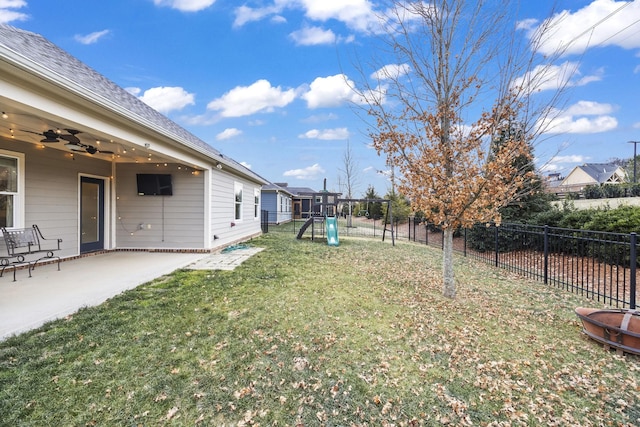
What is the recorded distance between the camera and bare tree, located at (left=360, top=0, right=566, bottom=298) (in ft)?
14.7

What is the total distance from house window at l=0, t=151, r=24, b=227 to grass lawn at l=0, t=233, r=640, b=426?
3455mm

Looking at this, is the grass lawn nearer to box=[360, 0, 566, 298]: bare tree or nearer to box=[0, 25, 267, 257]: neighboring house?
box=[360, 0, 566, 298]: bare tree

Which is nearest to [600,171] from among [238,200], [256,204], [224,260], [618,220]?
[618,220]

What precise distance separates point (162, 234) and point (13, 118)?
14.3ft

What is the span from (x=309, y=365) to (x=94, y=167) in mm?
7808

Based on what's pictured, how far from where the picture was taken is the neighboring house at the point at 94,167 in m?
3.68

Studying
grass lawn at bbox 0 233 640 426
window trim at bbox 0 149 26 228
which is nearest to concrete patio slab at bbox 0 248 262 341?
grass lawn at bbox 0 233 640 426

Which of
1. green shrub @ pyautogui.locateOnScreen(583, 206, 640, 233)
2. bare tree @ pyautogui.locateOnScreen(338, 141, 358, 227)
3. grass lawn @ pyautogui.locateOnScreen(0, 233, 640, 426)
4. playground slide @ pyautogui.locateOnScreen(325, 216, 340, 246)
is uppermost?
bare tree @ pyautogui.locateOnScreen(338, 141, 358, 227)

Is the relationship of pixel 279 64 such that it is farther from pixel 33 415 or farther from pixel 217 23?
pixel 33 415

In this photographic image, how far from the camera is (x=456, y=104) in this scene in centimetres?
474

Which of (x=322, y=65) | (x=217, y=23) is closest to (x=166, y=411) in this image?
(x=322, y=65)

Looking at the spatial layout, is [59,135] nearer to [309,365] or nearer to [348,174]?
[309,365]

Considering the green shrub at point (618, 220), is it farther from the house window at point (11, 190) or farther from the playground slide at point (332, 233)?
the house window at point (11, 190)

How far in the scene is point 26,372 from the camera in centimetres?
238
